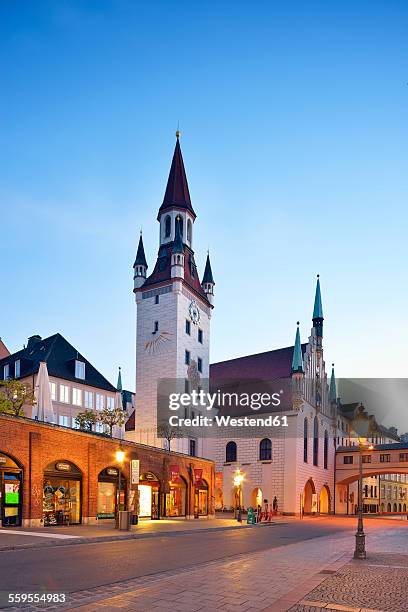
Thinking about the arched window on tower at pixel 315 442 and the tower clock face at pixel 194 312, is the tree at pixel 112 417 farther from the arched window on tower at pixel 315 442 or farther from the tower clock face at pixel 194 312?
the arched window on tower at pixel 315 442

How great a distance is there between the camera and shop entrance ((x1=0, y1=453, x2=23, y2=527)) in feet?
82.0

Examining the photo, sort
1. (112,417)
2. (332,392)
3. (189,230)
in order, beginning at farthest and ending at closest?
(332,392), (189,230), (112,417)

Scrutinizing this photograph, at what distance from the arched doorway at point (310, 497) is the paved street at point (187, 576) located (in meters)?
47.7

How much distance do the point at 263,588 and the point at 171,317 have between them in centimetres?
5199

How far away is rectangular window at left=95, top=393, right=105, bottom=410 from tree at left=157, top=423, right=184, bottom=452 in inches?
260

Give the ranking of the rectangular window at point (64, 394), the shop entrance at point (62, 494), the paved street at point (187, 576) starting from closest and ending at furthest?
the paved street at point (187, 576)
the shop entrance at point (62, 494)
the rectangular window at point (64, 394)

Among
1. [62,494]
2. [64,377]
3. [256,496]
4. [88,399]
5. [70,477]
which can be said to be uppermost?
[64,377]

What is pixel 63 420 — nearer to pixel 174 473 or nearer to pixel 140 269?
pixel 174 473

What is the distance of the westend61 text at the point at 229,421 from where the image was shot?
61906mm

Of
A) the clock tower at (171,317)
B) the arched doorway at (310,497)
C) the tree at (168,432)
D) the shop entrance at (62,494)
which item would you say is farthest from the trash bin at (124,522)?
the arched doorway at (310,497)

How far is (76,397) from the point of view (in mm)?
55719

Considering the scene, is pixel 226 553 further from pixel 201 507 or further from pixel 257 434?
pixel 257 434

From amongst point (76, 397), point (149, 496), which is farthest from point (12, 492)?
point (76, 397)

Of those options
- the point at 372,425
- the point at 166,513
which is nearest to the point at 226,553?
the point at 166,513
